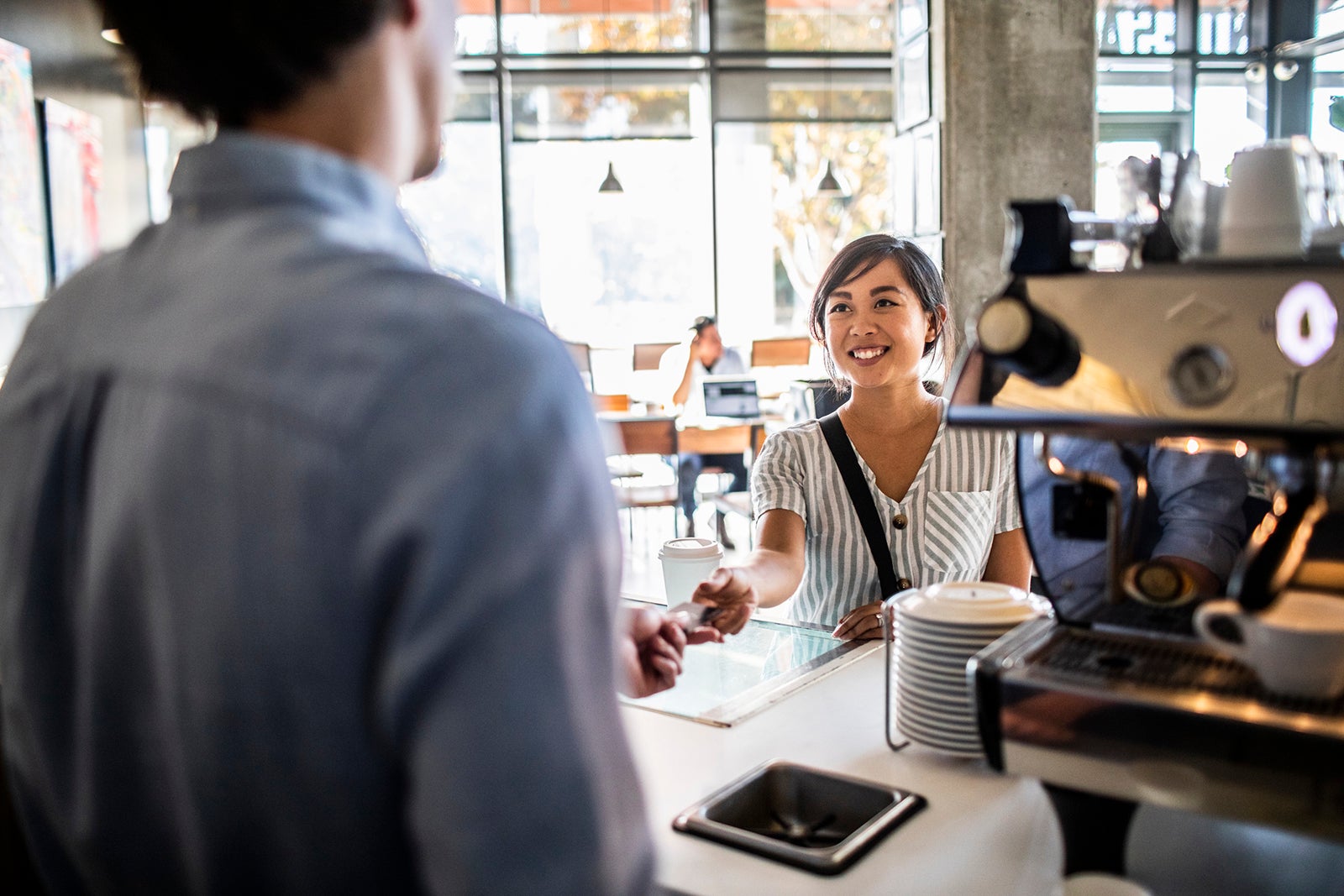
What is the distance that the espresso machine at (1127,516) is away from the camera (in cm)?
83

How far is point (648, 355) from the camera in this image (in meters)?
7.83

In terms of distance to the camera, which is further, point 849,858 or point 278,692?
point 849,858

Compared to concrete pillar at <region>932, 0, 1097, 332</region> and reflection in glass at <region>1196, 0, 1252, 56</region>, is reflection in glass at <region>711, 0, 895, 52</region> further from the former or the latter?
concrete pillar at <region>932, 0, 1097, 332</region>

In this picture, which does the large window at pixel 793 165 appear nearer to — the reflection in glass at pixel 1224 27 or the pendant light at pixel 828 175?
the pendant light at pixel 828 175

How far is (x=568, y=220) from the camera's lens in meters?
8.43

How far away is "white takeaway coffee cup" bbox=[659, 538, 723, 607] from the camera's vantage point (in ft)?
5.57

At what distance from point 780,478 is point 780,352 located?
5.90 metres

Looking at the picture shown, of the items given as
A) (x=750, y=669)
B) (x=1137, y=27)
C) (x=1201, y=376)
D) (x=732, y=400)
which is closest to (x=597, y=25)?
(x=732, y=400)

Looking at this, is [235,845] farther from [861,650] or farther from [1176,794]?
[861,650]

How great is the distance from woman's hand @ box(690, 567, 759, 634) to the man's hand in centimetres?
30

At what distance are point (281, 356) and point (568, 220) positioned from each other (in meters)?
8.13

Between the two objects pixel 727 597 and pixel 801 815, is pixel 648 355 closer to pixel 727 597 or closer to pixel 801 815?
pixel 727 597

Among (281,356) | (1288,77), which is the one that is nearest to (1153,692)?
(281,356)

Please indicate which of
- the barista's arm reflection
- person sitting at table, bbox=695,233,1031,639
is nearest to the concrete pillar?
person sitting at table, bbox=695,233,1031,639
